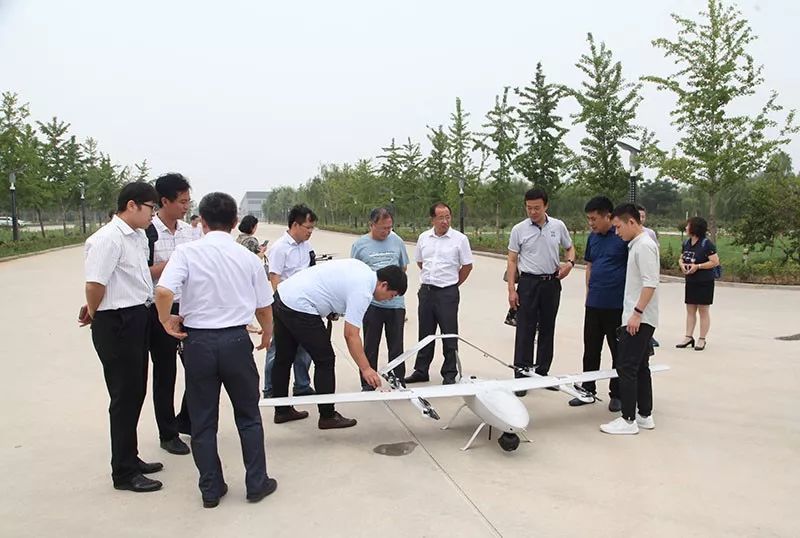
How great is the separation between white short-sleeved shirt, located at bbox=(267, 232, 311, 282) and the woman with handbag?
514cm

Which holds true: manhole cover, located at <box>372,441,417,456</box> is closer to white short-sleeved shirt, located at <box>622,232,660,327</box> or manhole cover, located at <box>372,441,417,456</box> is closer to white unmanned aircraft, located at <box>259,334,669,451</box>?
white unmanned aircraft, located at <box>259,334,669,451</box>

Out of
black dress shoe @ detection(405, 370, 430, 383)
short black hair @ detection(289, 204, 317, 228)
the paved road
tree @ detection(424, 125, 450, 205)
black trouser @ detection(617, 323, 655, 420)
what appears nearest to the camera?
the paved road

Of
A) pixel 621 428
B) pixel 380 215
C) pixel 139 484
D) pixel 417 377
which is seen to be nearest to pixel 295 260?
pixel 380 215

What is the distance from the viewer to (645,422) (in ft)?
15.6

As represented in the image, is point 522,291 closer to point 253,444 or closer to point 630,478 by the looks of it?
point 630,478

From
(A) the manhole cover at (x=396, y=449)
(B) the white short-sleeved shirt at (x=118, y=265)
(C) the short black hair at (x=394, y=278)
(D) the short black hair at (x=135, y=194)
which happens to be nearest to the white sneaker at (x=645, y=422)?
(A) the manhole cover at (x=396, y=449)

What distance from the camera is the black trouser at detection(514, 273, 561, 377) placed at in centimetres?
571

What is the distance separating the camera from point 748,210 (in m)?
16.6

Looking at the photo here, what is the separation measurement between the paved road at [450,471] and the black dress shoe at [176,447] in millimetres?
73

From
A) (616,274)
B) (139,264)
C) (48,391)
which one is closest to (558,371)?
(616,274)

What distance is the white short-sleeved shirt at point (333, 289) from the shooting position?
4031 mm

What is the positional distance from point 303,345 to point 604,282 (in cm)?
271

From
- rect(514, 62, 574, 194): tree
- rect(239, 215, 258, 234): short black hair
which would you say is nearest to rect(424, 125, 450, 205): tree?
rect(514, 62, 574, 194): tree

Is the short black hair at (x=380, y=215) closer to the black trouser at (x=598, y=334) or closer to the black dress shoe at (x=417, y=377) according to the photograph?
the black dress shoe at (x=417, y=377)
